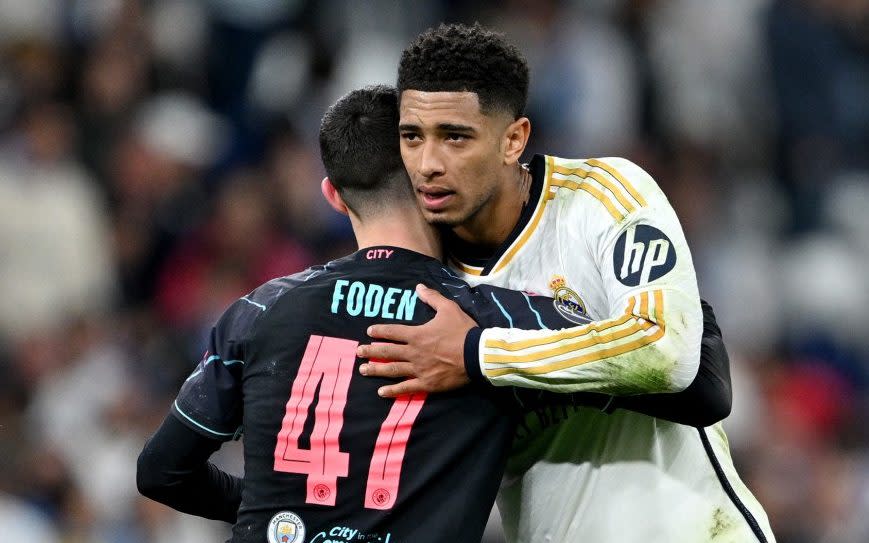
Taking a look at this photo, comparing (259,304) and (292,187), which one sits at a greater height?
(259,304)

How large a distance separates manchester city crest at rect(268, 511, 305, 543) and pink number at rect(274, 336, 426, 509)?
6 cm

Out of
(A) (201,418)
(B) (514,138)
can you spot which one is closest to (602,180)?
(B) (514,138)

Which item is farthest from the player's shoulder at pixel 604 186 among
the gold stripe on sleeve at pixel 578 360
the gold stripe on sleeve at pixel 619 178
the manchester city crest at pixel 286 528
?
the manchester city crest at pixel 286 528

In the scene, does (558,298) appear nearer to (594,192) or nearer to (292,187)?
(594,192)

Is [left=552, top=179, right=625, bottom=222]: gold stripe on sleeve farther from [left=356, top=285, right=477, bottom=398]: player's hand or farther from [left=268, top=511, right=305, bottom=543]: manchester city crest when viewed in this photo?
[left=268, top=511, right=305, bottom=543]: manchester city crest

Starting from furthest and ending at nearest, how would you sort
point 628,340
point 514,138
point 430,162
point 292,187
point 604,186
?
point 292,187, point 514,138, point 604,186, point 430,162, point 628,340

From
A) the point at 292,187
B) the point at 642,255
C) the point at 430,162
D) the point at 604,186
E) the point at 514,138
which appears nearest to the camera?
the point at 642,255

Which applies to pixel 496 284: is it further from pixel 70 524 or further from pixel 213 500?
pixel 70 524

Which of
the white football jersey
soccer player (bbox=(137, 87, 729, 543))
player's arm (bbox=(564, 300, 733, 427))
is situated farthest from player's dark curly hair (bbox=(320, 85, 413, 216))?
player's arm (bbox=(564, 300, 733, 427))

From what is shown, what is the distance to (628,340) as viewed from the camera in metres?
3.51

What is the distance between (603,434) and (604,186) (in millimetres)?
662


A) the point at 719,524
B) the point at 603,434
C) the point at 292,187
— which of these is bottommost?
the point at 719,524

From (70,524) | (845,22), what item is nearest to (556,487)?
(70,524)

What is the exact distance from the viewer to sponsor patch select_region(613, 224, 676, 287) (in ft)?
11.8
